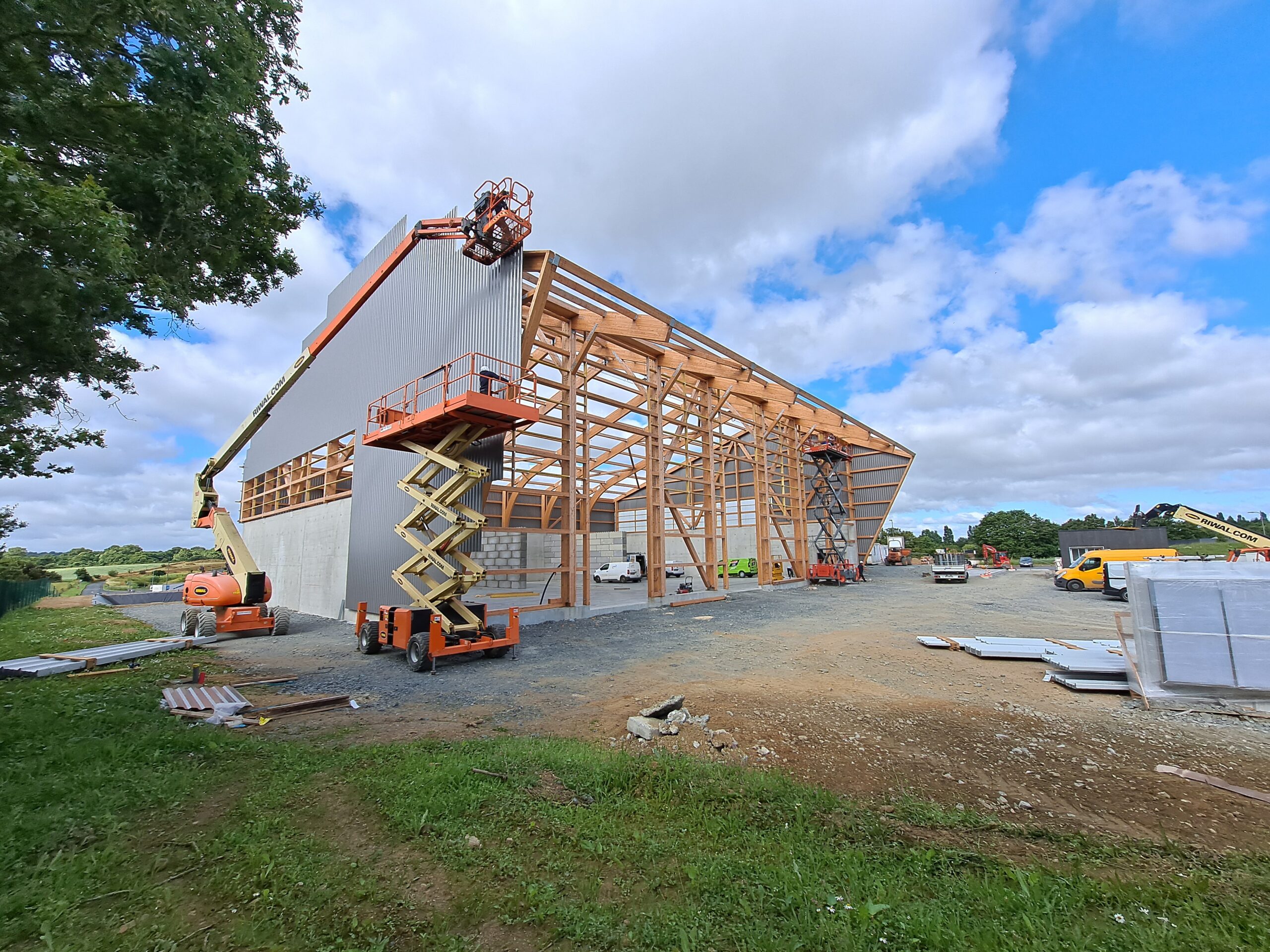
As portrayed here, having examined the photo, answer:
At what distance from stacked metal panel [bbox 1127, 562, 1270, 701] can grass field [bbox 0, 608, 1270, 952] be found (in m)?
4.56

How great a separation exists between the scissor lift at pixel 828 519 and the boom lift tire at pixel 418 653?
22.3m

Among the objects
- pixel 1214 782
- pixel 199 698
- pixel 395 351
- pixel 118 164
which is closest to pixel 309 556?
pixel 395 351

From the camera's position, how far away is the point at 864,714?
632cm

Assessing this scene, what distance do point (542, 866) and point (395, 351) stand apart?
612 inches

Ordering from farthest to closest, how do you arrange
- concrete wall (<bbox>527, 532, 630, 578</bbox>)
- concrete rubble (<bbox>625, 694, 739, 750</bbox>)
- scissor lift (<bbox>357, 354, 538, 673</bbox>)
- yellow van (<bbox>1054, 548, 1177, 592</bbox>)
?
concrete wall (<bbox>527, 532, 630, 578</bbox>)
yellow van (<bbox>1054, 548, 1177, 592</bbox>)
scissor lift (<bbox>357, 354, 538, 673</bbox>)
concrete rubble (<bbox>625, 694, 739, 750</bbox>)

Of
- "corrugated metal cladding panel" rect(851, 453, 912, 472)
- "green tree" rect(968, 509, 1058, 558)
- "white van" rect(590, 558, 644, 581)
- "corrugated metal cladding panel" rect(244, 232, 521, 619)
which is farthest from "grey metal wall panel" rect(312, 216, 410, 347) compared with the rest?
"green tree" rect(968, 509, 1058, 558)

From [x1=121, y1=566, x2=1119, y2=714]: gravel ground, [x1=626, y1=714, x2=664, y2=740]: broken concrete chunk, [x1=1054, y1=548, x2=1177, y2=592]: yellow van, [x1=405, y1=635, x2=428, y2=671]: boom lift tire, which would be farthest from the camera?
[x1=1054, y1=548, x2=1177, y2=592]: yellow van

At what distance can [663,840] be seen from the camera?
11.8ft

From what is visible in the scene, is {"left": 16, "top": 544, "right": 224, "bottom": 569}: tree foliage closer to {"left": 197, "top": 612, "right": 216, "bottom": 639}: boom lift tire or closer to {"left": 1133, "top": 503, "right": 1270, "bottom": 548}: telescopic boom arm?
{"left": 197, "top": 612, "right": 216, "bottom": 639}: boom lift tire

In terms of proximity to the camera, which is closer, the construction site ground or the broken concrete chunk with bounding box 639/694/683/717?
the construction site ground

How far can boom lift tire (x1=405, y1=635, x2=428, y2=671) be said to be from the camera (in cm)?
964

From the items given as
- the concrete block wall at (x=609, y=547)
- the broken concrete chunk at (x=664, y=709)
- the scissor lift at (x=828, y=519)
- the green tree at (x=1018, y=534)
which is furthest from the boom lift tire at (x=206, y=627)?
the green tree at (x=1018, y=534)

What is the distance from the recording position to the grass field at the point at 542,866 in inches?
106

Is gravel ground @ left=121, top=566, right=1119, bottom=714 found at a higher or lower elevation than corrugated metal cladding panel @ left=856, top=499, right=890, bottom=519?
lower
